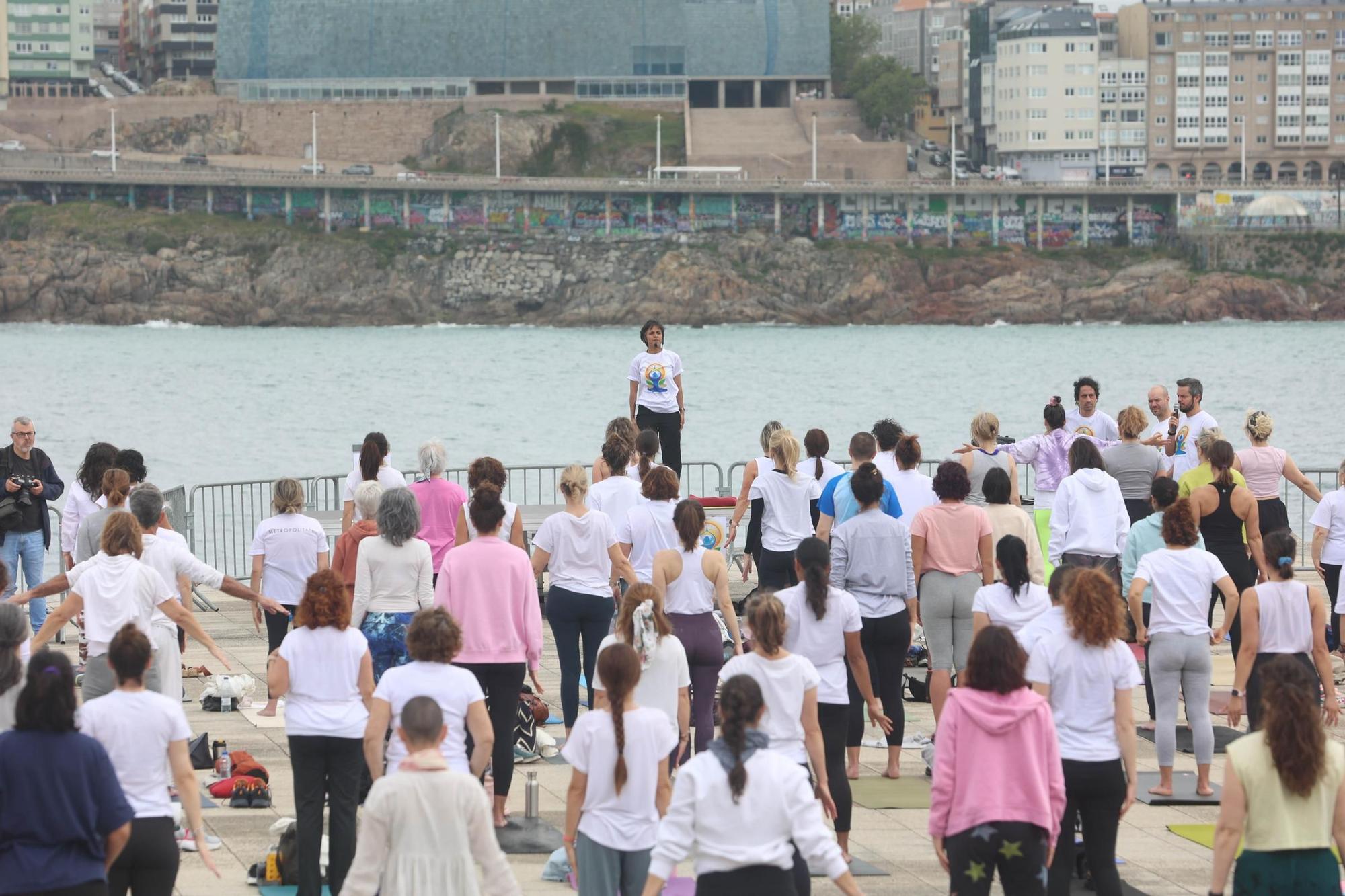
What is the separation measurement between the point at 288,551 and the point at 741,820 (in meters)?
5.81

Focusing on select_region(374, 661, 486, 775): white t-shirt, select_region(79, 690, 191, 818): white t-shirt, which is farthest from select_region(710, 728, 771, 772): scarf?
select_region(79, 690, 191, 818): white t-shirt

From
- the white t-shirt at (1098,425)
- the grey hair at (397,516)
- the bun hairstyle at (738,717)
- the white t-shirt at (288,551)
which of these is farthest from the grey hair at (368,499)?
the white t-shirt at (1098,425)

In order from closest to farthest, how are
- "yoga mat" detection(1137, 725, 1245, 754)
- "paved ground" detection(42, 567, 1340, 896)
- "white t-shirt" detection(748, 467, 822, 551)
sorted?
"paved ground" detection(42, 567, 1340, 896) → "yoga mat" detection(1137, 725, 1245, 754) → "white t-shirt" detection(748, 467, 822, 551)

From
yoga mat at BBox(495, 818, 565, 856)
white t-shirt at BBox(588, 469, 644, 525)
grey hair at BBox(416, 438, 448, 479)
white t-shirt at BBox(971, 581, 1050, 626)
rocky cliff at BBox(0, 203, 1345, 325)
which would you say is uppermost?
rocky cliff at BBox(0, 203, 1345, 325)

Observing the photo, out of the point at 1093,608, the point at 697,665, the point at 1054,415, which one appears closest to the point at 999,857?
the point at 1093,608

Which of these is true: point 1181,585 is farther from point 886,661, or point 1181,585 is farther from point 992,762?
point 992,762

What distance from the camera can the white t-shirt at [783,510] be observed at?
12.2 meters

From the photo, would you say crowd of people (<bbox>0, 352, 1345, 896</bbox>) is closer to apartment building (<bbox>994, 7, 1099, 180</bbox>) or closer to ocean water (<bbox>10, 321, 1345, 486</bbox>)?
ocean water (<bbox>10, 321, 1345, 486</bbox>)

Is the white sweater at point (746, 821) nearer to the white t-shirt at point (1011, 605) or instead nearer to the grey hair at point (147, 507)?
the white t-shirt at point (1011, 605)

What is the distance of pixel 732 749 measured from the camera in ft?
22.2

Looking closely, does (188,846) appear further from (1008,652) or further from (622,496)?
(1008,652)

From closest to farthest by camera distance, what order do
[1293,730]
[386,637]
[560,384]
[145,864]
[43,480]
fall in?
[1293,730], [145,864], [386,637], [43,480], [560,384]

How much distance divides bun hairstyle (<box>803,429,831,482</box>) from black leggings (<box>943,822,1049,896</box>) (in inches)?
195

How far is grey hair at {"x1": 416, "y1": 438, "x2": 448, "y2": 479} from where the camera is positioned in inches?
458
